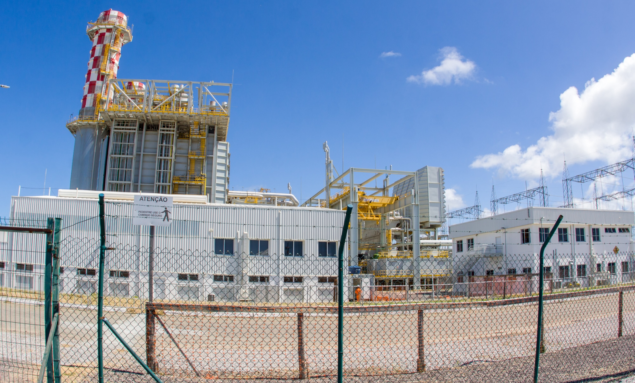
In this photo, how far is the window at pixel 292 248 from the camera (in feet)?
87.5

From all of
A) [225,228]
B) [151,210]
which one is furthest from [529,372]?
[225,228]

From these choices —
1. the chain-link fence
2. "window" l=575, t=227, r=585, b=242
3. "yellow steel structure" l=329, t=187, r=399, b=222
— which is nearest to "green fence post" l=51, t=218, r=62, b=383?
the chain-link fence

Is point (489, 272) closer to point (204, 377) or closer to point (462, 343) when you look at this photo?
point (462, 343)

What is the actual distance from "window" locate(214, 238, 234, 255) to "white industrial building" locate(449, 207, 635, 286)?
19.8m

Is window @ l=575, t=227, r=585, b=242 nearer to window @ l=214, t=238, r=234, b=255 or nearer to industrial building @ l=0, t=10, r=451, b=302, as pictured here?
industrial building @ l=0, t=10, r=451, b=302

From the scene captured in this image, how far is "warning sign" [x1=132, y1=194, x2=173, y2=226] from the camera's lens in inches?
218

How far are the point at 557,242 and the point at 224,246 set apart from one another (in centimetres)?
2959

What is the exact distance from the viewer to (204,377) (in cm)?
579

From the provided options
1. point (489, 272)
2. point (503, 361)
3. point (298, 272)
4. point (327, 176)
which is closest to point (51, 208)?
point (298, 272)

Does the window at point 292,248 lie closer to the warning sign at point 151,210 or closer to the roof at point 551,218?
the roof at point 551,218

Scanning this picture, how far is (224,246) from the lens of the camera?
26109 mm

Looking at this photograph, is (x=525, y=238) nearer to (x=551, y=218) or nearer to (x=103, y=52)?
(x=551, y=218)

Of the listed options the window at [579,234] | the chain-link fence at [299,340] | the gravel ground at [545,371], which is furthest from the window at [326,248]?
the window at [579,234]

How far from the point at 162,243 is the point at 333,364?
67.3 feet
